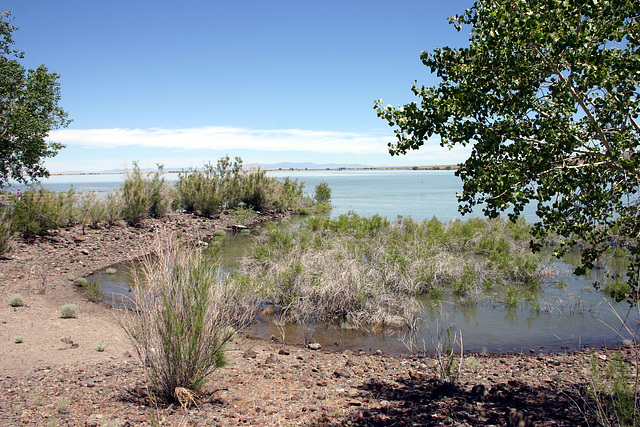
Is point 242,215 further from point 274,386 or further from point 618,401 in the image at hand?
point 618,401

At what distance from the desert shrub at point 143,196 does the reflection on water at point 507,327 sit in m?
9.54

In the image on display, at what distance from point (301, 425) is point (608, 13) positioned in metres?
4.60

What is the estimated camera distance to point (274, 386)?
5.64 metres

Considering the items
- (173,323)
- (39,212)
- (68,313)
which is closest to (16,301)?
(68,313)

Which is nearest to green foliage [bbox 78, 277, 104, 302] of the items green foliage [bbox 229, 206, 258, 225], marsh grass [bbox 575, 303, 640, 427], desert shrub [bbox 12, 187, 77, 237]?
desert shrub [bbox 12, 187, 77, 237]

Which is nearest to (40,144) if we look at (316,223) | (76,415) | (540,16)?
(316,223)

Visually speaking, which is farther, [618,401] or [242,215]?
[242,215]

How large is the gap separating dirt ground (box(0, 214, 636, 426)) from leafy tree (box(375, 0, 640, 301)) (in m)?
2.02

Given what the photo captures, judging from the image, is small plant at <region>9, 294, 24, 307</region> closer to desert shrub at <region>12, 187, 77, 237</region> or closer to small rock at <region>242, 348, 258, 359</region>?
small rock at <region>242, 348, 258, 359</region>

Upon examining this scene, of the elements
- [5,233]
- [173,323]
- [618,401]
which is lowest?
[618,401]

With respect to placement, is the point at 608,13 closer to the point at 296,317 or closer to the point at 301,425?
the point at 301,425

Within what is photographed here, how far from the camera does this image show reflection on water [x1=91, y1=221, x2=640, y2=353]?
324 inches

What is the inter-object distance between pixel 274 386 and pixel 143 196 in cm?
1762

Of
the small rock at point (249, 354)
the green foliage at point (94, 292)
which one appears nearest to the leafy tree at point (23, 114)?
the green foliage at point (94, 292)
